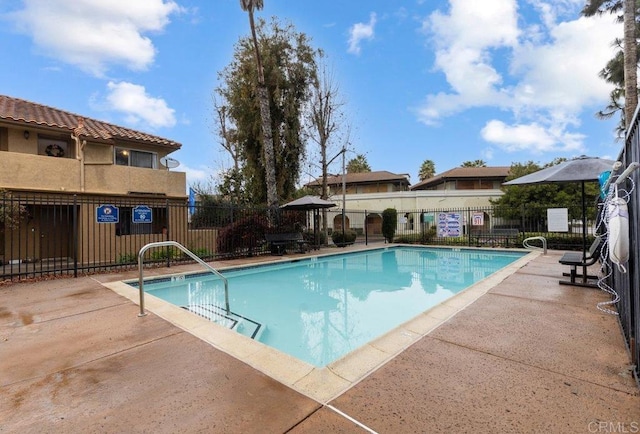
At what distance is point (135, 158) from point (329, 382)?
14.6 m

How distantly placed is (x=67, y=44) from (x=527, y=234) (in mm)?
21464

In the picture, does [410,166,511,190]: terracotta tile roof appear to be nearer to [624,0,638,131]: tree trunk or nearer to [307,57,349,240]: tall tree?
[307,57,349,240]: tall tree

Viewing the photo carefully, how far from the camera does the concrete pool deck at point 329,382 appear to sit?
2037 millimetres

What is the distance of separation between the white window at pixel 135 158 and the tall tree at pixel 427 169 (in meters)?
41.7

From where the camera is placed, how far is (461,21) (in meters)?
11.8

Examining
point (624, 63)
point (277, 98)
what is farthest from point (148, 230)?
point (624, 63)

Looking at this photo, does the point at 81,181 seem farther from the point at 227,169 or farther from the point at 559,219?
the point at 559,219

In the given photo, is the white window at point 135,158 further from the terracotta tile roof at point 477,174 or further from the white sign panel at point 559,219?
the terracotta tile roof at point 477,174

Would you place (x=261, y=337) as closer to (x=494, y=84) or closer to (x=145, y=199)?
(x=145, y=199)

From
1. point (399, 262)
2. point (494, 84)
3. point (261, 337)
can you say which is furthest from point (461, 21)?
point (261, 337)

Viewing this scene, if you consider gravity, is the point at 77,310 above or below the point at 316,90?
below

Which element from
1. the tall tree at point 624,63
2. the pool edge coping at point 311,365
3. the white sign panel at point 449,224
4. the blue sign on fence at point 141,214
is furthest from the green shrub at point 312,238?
the tall tree at point 624,63

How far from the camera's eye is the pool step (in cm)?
464

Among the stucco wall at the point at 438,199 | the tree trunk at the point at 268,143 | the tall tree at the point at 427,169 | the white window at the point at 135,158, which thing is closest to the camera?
the white window at the point at 135,158
